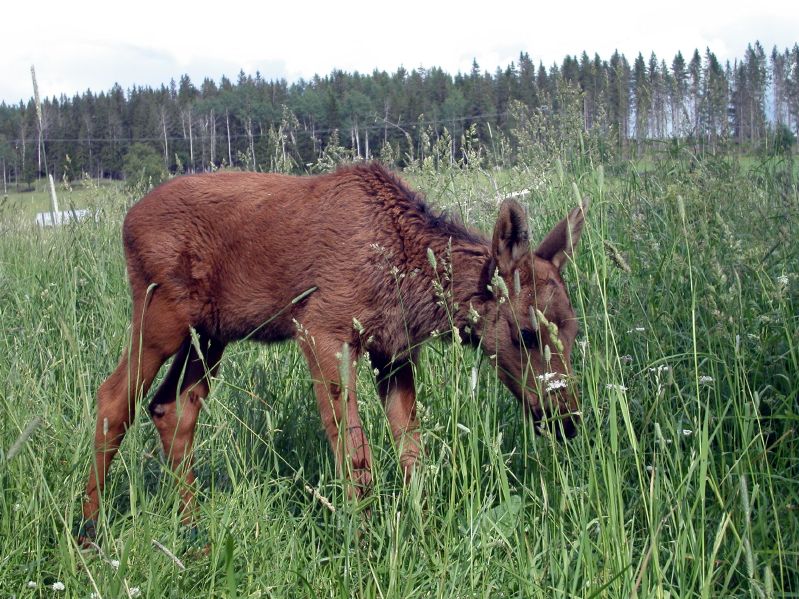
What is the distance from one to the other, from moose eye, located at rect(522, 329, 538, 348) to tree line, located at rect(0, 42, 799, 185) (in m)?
2.13

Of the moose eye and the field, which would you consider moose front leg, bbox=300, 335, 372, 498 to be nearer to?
the field

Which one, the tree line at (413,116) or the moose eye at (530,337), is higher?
the tree line at (413,116)

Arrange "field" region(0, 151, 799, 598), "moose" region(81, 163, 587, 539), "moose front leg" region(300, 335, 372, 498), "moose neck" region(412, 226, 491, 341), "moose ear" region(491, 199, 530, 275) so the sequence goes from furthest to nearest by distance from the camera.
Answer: "moose neck" region(412, 226, 491, 341), "moose" region(81, 163, 587, 539), "moose ear" region(491, 199, 530, 275), "moose front leg" region(300, 335, 372, 498), "field" region(0, 151, 799, 598)

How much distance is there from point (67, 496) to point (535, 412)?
1909mm

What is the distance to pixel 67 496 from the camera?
10.6ft

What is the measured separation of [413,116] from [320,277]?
26245 mm

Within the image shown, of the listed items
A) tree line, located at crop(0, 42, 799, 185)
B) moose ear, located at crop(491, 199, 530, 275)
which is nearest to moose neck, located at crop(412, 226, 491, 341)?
moose ear, located at crop(491, 199, 530, 275)

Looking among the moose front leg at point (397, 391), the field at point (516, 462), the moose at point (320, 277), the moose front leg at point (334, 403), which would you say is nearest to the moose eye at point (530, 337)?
the moose at point (320, 277)

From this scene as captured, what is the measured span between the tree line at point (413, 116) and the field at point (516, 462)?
0.67 meters

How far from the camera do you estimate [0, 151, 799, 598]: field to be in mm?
2393

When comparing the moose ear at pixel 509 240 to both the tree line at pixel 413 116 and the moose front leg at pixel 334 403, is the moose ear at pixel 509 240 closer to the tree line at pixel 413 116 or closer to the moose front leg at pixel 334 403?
the moose front leg at pixel 334 403

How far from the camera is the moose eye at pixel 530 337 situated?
3.79m

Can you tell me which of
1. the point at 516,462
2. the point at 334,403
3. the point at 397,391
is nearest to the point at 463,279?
the point at 397,391

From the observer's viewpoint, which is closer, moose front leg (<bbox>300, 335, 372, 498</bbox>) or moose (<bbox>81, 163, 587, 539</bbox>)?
moose front leg (<bbox>300, 335, 372, 498</bbox>)
